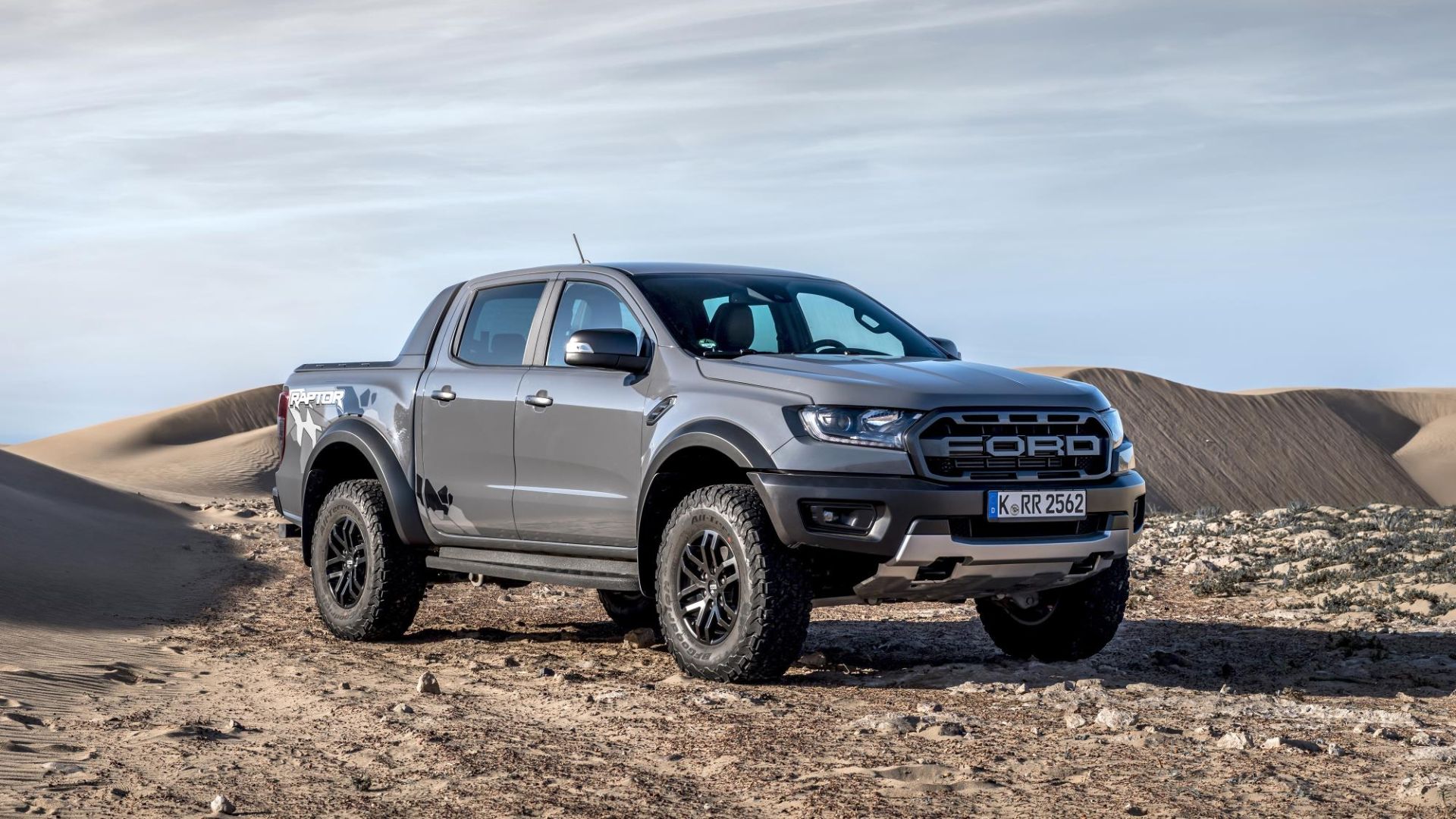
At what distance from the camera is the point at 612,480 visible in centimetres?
747

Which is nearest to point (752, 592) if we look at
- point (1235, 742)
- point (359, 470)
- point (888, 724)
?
point (888, 724)

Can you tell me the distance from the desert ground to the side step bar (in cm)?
47

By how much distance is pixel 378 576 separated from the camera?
8.85 meters

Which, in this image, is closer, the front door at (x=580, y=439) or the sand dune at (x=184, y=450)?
the front door at (x=580, y=439)

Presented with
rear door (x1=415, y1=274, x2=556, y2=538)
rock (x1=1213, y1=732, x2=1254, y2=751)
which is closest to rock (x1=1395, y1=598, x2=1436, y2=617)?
rock (x1=1213, y1=732, x2=1254, y2=751)

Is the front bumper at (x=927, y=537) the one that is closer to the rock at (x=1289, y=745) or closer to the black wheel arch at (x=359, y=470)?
the rock at (x=1289, y=745)

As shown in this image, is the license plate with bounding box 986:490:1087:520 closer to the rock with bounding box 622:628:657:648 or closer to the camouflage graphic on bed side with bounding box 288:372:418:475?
the rock with bounding box 622:628:657:648

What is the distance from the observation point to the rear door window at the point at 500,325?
27.3ft

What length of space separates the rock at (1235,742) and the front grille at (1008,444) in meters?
1.53

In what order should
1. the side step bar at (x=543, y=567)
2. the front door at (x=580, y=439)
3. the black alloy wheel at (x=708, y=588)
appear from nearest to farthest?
1. the black alloy wheel at (x=708, y=588)
2. the front door at (x=580, y=439)
3. the side step bar at (x=543, y=567)

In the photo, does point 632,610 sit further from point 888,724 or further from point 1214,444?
point 1214,444

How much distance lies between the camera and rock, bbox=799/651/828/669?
26.4 ft

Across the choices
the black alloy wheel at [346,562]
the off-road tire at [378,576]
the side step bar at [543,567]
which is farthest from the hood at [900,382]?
the black alloy wheel at [346,562]

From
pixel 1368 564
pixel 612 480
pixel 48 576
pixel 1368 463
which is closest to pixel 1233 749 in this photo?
pixel 612 480
